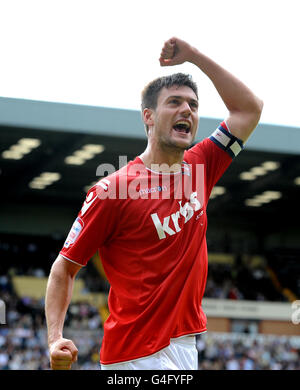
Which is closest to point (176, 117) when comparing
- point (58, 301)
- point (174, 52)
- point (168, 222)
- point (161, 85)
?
point (161, 85)

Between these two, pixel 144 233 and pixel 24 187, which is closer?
pixel 144 233

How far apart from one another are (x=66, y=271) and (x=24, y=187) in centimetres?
2253

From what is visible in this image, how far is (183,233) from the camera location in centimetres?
346

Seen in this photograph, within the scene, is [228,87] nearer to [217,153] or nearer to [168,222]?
[217,153]

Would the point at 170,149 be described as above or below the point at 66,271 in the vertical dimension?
above

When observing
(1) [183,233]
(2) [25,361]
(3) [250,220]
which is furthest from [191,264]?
(3) [250,220]

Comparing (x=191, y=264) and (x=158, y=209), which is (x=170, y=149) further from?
(x=191, y=264)

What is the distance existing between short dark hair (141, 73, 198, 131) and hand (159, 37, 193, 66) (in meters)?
0.09

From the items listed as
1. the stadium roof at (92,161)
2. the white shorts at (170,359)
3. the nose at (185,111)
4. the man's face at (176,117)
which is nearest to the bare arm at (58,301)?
the white shorts at (170,359)

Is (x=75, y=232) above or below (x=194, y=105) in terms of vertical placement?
below

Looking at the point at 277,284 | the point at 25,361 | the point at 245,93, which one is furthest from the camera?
the point at 277,284

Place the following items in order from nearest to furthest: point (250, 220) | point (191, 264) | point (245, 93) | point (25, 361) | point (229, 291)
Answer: point (191, 264) → point (245, 93) → point (25, 361) → point (229, 291) → point (250, 220)

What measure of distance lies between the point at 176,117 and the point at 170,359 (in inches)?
47.5

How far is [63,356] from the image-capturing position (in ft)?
9.87
